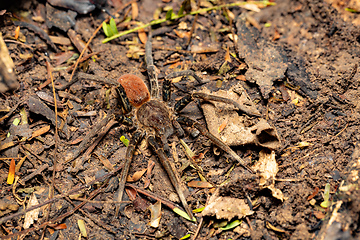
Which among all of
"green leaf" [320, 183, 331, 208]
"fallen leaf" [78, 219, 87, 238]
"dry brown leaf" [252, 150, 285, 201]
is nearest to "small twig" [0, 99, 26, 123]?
"fallen leaf" [78, 219, 87, 238]

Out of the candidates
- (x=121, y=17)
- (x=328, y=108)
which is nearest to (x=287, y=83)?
(x=328, y=108)

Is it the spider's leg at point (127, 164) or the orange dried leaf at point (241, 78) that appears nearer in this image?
the spider's leg at point (127, 164)

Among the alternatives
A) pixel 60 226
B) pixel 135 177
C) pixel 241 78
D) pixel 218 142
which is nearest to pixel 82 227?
pixel 60 226

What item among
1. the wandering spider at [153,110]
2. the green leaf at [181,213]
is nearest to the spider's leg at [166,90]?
the wandering spider at [153,110]

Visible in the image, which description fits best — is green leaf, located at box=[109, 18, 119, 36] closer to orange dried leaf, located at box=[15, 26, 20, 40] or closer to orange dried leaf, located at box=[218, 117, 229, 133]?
orange dried leaf, located at box=[15, 26, 20, 40]

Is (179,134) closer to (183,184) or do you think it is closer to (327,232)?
(183,184)

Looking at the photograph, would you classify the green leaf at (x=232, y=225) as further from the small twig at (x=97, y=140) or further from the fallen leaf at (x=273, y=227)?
the small twig at (x=97, y=140)
